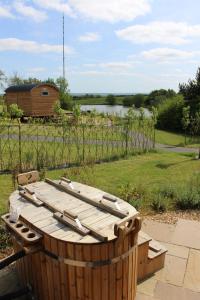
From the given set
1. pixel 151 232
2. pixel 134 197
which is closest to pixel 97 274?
pixel 151 232

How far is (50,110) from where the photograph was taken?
73.5 feet

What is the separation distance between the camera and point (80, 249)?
7.99ft

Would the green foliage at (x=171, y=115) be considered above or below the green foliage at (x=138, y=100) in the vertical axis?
below

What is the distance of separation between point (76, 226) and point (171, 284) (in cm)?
153

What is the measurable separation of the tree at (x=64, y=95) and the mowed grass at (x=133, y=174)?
20.0 metres

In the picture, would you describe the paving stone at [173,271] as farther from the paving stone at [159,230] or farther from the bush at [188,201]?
the bush at [188,201]

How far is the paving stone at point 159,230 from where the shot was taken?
4450mm

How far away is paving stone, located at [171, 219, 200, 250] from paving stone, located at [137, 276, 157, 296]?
0.99 meters

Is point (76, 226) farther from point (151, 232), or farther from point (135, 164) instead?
point (135, 164)

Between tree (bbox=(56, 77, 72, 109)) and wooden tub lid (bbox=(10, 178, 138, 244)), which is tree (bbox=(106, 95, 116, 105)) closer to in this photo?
tree (bbox=(56, 77, 72, 109))

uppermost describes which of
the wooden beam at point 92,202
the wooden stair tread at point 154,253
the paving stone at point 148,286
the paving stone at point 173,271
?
the wooden beam at point 92,202

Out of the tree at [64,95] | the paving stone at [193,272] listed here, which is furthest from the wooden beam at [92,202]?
the tree at [64,95]

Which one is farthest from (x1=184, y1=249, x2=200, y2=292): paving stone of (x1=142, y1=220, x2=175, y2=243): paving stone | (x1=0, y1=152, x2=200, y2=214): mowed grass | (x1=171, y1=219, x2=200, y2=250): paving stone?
(x1=0, y1=152, x2=200, y2=214): mowed grass

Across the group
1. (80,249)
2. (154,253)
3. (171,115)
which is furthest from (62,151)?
(171,115)
